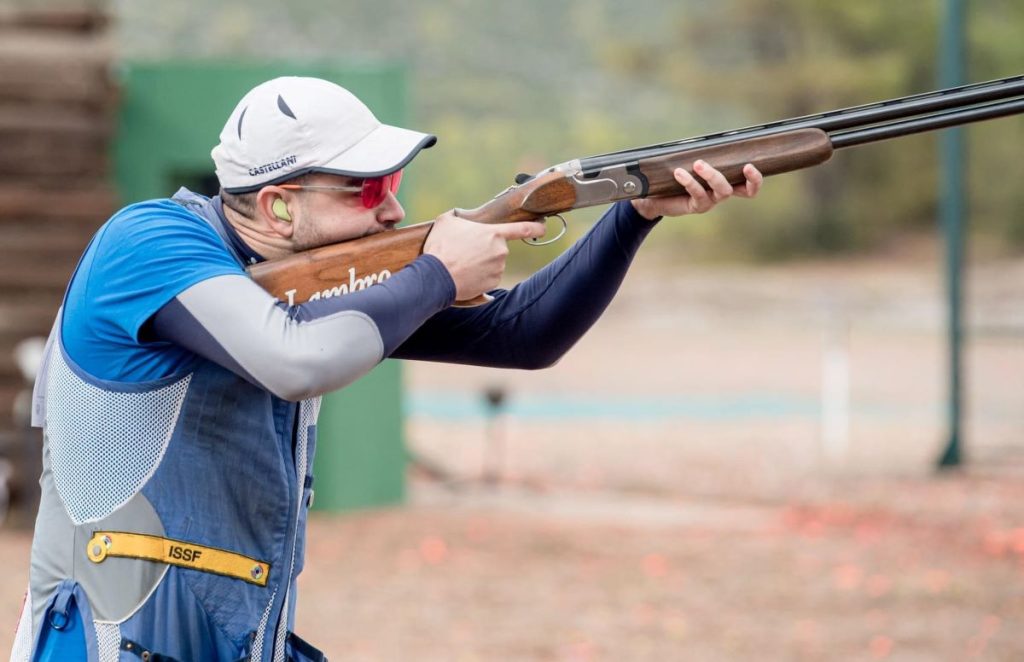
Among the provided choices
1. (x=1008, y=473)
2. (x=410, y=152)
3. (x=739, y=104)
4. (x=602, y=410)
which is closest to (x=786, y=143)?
(x=410, y=152)

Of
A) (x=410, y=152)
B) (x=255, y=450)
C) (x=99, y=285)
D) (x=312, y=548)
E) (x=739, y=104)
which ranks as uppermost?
(x=739, y=104)

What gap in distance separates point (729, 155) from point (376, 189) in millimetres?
790

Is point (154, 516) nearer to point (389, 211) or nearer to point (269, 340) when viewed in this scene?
point (269, 340)

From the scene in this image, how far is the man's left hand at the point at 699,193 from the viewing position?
3211 mm

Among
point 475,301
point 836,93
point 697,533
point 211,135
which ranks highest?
point 836,93

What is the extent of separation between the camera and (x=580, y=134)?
59906 millimetres

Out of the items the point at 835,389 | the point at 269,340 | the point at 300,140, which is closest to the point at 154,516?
the point at 269,340

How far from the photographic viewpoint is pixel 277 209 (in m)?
2.91

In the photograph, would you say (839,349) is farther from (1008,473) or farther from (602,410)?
(1008,473)

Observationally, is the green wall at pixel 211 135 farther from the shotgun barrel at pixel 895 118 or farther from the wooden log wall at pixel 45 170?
the shotgun barrel at pixel 895 118

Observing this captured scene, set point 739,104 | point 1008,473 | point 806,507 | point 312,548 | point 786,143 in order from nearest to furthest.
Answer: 1. point 786,143
2. point 312,548
3. point 806,507
4. point 1008,473
5. point 739,104

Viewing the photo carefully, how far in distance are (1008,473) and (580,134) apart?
46.8 metres

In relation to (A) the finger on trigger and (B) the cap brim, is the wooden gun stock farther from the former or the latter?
(B) the cap brim

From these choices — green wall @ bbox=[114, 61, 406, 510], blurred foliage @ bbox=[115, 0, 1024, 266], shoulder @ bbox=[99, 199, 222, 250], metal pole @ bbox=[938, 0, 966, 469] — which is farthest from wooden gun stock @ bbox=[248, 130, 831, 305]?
blurred foliage @ bbox=[115, 0, 1024, 266]
